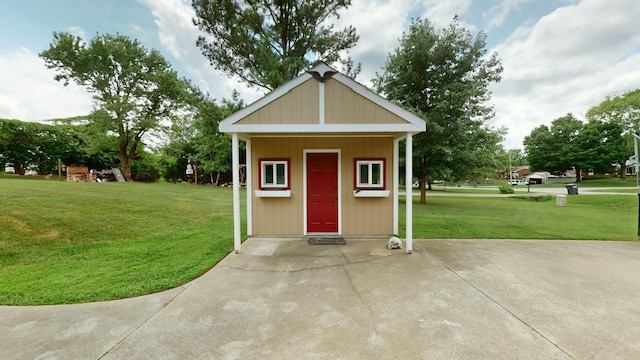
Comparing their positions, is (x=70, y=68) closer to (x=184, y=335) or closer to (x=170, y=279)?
(x=170, y=279)

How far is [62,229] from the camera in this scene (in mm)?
5777

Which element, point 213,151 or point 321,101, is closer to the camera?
point 321,101

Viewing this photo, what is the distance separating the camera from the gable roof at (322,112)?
15.3ft

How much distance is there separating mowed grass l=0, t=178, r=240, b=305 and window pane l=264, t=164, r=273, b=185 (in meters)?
1.65

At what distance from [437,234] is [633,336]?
166 inches

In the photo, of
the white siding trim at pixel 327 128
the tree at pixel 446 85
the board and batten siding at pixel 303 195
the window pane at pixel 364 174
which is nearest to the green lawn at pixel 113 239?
the board and batten siding at pixel 303 195

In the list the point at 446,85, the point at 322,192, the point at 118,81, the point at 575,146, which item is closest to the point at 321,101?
the point at 322,192

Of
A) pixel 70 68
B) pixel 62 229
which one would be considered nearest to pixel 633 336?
pixel 62 229

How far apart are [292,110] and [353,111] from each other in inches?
45.4

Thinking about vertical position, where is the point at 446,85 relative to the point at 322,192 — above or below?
above

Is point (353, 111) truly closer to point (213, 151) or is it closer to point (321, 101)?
point (321, 101)

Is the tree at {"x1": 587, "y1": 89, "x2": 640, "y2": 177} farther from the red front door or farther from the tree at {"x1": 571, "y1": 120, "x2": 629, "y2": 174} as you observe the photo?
the red front door

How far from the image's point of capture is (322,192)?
Result: 6074 mm

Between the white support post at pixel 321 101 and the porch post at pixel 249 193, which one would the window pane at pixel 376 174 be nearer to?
the white support post at pixel 321 101
